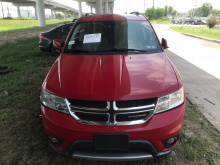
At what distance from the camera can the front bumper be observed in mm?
1819

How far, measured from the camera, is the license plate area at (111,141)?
1.79 m

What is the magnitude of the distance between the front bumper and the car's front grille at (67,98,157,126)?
0.05 m

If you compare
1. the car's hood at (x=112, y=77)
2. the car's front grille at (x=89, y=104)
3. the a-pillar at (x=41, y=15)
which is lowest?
the car's front grille at (x=89, y=104)

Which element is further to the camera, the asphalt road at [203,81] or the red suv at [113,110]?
the asphalt road at [203,81]

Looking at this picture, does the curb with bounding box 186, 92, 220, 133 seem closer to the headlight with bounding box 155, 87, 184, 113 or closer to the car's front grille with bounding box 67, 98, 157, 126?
the headlight with bounding box 155, 87, 184, 113

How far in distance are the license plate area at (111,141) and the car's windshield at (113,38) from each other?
4.64 ft

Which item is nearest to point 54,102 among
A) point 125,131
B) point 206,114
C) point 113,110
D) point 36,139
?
point 113,110

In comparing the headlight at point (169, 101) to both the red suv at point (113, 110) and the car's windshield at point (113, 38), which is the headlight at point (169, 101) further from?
the car's windshield at point (113, 38)

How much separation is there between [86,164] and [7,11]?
9756 cm

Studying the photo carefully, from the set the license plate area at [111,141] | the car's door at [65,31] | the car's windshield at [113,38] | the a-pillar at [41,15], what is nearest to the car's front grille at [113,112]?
the license plate area at [111,141]

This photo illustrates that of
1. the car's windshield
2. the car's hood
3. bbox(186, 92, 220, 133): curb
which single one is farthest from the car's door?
bbox(186, 92, 220, 133): curb

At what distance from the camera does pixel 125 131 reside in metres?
1.80

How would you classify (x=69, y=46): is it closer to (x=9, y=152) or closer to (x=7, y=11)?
(x=9, y=152)

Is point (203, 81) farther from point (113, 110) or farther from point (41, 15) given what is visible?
point (41, 15)
